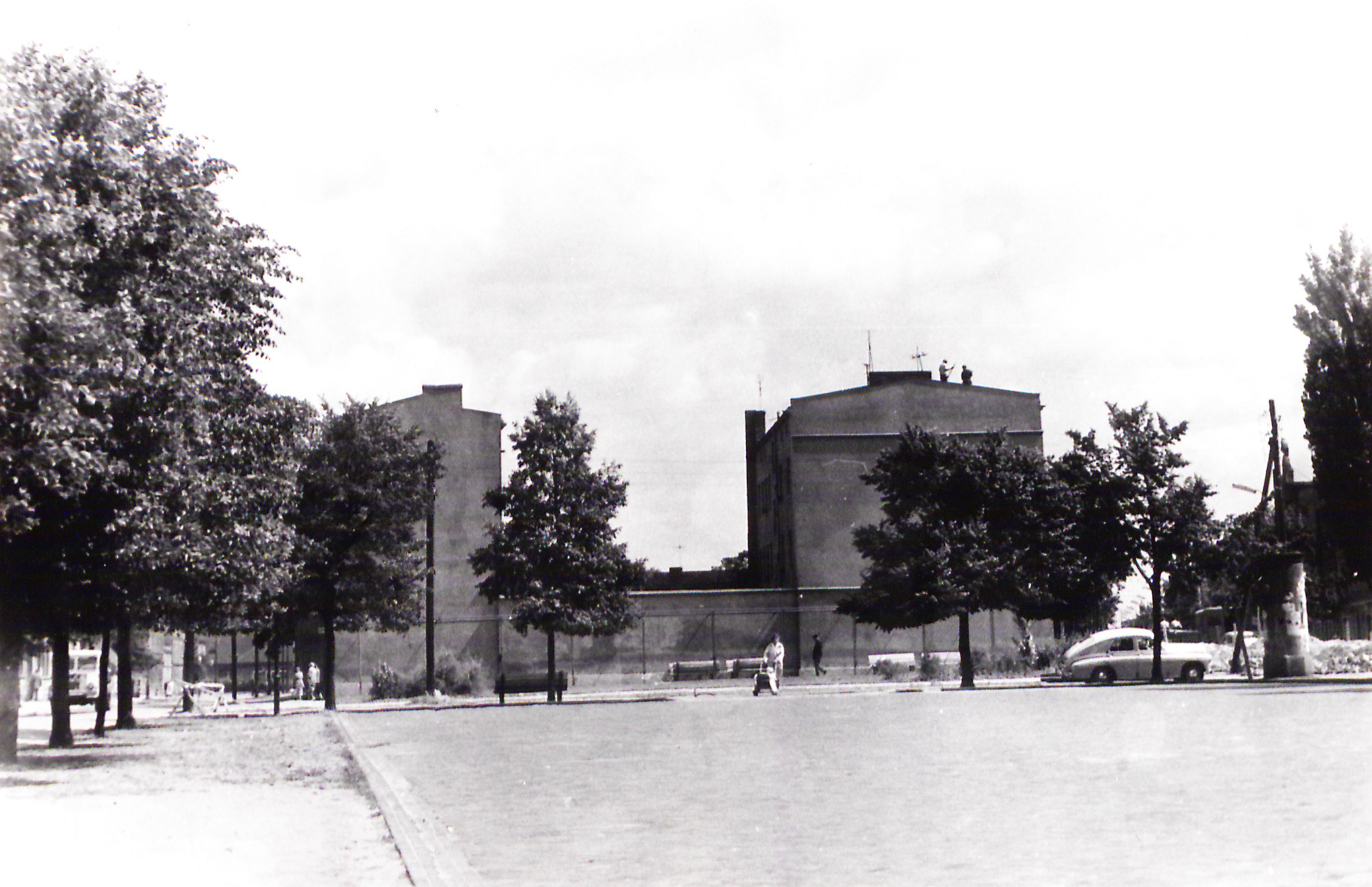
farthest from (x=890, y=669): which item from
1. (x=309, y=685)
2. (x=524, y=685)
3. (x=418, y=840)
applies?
(x=418, y=840)

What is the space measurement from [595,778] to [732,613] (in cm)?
4750

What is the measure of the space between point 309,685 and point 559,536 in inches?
591

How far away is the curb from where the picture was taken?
8.02 meters

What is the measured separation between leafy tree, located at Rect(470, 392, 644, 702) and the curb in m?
26.5

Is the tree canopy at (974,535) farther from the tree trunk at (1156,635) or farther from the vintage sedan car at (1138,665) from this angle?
the vintage sedan car at (1138,665)

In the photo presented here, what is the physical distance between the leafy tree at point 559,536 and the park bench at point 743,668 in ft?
44.7

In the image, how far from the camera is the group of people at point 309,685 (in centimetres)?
5119

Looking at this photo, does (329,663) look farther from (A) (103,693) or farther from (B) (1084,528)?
(B) (1084,528)

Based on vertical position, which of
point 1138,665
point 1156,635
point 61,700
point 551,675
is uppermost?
point 1156,635

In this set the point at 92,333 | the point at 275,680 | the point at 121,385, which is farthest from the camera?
the point at 275,680

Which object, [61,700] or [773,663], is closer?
[61,700]

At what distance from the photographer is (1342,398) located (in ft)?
126

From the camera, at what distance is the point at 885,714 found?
2597 centimetres

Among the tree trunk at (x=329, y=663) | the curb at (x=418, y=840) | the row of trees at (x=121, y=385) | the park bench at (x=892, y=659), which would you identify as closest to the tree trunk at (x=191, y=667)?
the tree trunk at (x=329, y=663)
